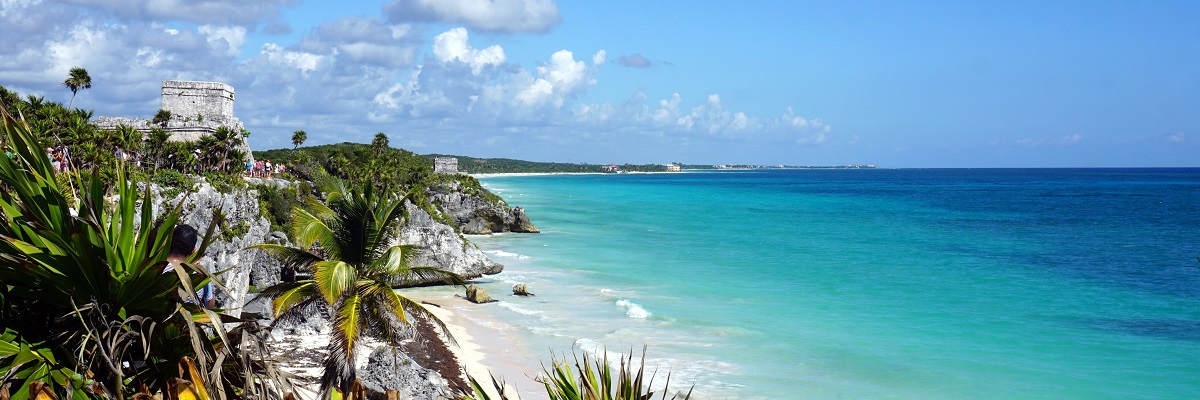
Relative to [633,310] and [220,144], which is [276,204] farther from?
[633,310]

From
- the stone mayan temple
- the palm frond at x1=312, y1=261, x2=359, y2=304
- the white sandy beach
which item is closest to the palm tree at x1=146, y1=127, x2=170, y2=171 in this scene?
the stone mayan temple

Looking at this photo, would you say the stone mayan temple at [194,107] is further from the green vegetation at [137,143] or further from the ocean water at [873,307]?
the ocean water at [873,307]

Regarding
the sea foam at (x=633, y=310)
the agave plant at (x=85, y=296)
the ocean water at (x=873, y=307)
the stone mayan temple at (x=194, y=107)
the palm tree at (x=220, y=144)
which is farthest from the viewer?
the stone mayan temple at (x=194, y=107)

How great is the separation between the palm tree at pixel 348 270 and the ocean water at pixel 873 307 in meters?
4.23

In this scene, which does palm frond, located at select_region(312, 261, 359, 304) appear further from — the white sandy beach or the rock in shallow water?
the rock in shallow water

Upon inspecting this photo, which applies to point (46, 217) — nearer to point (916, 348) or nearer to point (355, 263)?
point (355, 263)

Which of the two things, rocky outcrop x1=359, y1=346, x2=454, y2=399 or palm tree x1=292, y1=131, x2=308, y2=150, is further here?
palm tree x1=292, y1=131, x2=308, y2=150

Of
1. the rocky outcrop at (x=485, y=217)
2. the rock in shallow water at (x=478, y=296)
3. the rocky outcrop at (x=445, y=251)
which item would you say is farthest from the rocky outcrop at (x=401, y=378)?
the rocky outcrop at (x=485, y=217)

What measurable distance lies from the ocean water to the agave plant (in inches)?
429

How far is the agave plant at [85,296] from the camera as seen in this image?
3137 mm

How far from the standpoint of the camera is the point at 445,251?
30.5 metres

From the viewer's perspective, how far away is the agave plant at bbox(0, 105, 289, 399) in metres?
3.14

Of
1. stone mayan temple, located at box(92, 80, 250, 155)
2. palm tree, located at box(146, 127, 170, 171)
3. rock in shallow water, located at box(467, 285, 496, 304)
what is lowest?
rock in shallow water, located at box(467, 285, 496, 304)

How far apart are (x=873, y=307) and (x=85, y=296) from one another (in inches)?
1065
